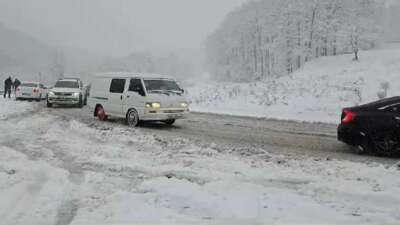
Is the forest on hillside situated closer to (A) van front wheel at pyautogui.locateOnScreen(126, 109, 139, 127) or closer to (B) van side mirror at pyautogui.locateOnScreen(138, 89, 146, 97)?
(B) van side mirror at pyautogui.locateOnScreen(138, 89, 146, 97)

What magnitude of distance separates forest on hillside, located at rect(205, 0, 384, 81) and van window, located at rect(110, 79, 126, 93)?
3549cm

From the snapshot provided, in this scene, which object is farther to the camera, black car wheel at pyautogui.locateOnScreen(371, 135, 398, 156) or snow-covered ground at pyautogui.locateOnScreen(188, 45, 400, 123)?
snow-covered ground at pyautogui.locateOnScreen(188, 45, 400, 123)

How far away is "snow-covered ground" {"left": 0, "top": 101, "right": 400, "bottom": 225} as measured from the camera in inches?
162

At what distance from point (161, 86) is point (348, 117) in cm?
699

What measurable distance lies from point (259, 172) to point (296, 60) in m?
49.9

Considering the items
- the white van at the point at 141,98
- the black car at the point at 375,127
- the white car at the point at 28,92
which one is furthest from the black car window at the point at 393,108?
the white car at the point at 28,92

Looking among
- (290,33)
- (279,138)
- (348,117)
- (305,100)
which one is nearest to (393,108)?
(348,117)

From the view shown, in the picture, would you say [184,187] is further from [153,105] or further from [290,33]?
[290,33]

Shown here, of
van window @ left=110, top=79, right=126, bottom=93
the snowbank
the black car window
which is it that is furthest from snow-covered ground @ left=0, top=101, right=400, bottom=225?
the snowbank

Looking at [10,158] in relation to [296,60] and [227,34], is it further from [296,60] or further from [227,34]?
[227,34]

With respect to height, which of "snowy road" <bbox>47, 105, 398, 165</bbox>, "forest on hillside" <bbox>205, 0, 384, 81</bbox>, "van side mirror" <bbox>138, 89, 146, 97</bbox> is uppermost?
"forest on hillside" <bbox>205, 0, 384, 81</bbox>

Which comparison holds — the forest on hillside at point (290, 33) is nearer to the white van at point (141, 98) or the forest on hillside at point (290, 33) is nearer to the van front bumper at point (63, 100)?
the van front bumper at point (63, 100)

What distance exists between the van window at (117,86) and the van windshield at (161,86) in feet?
3.81

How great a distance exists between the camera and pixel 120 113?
43.1ft
